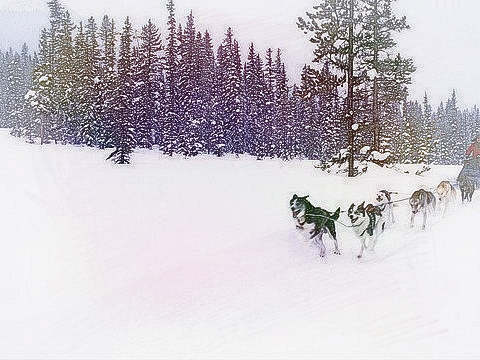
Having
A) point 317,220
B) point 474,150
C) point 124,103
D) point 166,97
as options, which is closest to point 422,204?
point 474,150

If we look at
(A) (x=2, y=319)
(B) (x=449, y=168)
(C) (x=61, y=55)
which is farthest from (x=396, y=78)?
(A) (x=2, y=319)

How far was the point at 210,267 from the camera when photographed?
3953 millimetres

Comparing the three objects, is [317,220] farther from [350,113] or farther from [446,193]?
[446,193]

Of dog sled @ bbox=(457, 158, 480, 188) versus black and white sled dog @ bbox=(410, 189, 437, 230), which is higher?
dog sled @ bbox=(457, 158, 480, 188)

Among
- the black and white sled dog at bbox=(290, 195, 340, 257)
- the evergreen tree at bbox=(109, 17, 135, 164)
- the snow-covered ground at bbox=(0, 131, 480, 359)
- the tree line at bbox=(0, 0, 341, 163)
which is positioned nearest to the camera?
the snow-covered ground at bbox=(0, 131, 480, 359)

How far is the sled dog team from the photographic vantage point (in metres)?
4.08

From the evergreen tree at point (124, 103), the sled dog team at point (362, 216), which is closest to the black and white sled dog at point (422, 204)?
the sled dog team at point (362, 216)

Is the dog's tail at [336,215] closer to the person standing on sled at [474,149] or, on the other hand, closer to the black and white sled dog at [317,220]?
the black and white sled dog at [317,220]

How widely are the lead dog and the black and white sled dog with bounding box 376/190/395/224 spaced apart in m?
0.47

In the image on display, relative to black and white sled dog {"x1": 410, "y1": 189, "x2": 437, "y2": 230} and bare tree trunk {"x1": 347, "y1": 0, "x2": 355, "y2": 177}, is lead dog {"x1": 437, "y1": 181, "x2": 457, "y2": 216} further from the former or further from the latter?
bare tree trunk {"x1": 347, "y1": 0, "x2": 355, "y2": 177}

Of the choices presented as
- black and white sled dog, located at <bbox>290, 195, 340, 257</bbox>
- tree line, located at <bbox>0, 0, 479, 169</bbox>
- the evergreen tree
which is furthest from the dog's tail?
the evergreen tree

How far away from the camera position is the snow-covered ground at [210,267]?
342 centimetres

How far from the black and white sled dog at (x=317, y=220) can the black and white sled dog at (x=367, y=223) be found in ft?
0.53

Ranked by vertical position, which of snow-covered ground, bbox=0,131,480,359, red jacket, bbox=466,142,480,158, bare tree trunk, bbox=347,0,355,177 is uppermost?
bare tree trunk, bbox=347,0,355,177
